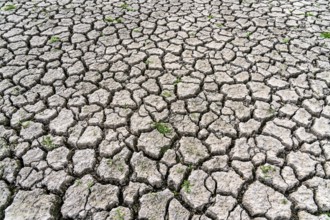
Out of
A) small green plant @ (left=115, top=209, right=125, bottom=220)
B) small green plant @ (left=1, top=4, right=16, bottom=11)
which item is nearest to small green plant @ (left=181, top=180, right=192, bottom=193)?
small green plant @ (left=115, top=209, right=125, bottom=220)

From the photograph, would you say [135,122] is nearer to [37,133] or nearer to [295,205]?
[37,133]

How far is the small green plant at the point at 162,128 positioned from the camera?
2566 mm

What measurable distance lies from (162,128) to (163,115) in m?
0.16

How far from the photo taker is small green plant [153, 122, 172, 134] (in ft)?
8.42

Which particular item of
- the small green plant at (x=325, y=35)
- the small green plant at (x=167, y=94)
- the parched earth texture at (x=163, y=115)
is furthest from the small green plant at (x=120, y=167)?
the small green plant at (x=325, y=35)

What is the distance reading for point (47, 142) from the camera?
2465 mm

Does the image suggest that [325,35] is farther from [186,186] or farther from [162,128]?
[186,186]

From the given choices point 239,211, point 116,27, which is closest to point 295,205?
point 239,211

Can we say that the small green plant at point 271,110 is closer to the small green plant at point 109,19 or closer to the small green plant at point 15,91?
the small green plant at point 15,91

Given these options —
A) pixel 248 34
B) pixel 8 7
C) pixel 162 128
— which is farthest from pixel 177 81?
pixel 8 7

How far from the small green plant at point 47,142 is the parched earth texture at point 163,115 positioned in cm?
1

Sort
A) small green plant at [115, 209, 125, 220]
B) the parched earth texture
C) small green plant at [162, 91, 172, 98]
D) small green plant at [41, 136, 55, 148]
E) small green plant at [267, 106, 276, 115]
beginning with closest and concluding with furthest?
small green plant at [115, 209, 125, 220] → the parched earth texture → small green plant at [41, 136, 55, 148] → small green plant at [267, 106, 276, 115] → small green plant at [162, 91, 172, 98]

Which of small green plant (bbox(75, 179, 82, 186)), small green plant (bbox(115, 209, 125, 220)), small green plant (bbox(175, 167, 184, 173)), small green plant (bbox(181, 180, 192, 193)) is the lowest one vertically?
small green plant (bbox(181, 180, 192, 193))

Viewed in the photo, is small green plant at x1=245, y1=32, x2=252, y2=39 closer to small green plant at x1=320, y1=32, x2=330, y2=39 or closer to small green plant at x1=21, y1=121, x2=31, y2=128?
small green plant at x1=320, y1=32, x2=330, y2=39
